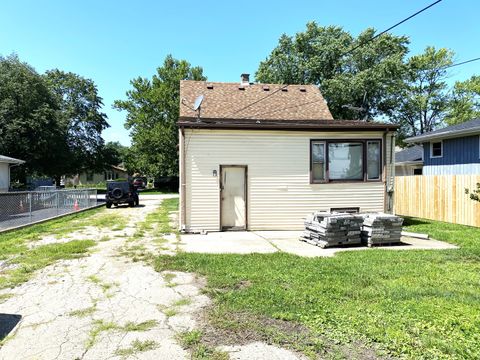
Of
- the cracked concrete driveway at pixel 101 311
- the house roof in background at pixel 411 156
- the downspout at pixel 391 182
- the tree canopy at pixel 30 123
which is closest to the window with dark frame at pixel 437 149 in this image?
the house roof in background at pixel 411 156

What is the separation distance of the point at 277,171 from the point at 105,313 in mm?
7755

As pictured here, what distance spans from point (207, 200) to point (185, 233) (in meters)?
1.19

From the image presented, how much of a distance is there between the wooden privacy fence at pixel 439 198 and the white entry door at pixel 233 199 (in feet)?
26.0

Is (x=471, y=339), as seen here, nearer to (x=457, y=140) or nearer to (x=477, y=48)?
(x=477, y=48)

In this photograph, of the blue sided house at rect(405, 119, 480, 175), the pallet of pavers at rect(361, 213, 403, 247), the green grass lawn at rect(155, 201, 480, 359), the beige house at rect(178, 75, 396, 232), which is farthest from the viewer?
the blue sided house at rect(405, 119, 480, 175)

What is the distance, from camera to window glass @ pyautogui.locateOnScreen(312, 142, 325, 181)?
11.5 meters

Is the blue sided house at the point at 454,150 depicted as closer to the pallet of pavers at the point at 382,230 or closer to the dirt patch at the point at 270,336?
the pallet of pavers at the point at 382,230

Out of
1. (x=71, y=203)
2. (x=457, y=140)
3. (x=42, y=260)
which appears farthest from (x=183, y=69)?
(x=42, y=260)

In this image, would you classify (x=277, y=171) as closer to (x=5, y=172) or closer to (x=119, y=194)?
(x=119, y=194)

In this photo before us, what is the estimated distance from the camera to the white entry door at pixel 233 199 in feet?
36.7

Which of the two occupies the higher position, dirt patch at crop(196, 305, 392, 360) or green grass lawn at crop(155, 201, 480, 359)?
green grass lawn at crop(155, 201, 480, 359)

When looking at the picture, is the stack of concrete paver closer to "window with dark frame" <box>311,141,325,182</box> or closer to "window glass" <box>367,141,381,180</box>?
"window with dark frame" <box>311,141,325,182</box>

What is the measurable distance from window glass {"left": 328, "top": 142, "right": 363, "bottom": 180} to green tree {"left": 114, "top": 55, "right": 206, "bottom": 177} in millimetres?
28440

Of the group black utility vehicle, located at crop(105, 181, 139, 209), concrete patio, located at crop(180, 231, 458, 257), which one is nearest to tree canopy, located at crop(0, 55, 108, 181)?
black utility vehicle, located at crop(105, 181, 139, 209)
